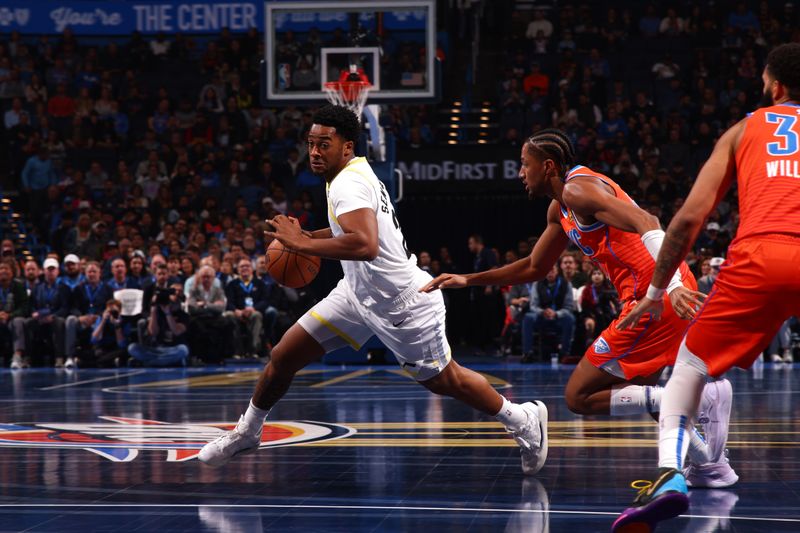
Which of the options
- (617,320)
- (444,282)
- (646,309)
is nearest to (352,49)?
(444,282)

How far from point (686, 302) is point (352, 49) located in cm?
1058

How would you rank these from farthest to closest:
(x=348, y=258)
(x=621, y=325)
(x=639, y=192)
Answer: (x=639, y=192), (x=348, y=258), (x=621, y=325)

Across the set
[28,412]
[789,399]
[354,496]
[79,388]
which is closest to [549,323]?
[789,399]

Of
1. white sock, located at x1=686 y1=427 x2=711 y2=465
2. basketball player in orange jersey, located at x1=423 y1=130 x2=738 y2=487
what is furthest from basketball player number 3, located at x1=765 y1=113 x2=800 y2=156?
white sock, located at x1=686 y1=427 x2=711 y2=465

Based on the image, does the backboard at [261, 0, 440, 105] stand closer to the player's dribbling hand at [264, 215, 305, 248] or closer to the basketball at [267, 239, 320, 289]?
the basketball at [267, 239, 320, 289]

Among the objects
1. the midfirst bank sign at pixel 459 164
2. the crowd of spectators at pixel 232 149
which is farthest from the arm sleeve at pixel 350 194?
the midfirst bank sign at pixel 459 164

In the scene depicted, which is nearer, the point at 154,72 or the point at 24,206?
the point at 24,206

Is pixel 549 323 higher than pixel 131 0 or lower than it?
lower

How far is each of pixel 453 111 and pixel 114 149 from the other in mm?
6631

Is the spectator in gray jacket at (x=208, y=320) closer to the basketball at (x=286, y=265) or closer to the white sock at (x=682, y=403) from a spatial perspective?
the basketball at (x=286, y=265)

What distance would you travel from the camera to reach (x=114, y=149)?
834 inches

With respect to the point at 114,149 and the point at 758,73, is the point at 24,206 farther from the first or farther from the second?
the point at 758,73

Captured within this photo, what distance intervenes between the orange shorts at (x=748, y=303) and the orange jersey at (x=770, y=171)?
2.8 inches

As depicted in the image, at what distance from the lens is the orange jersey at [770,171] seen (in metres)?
3.99
